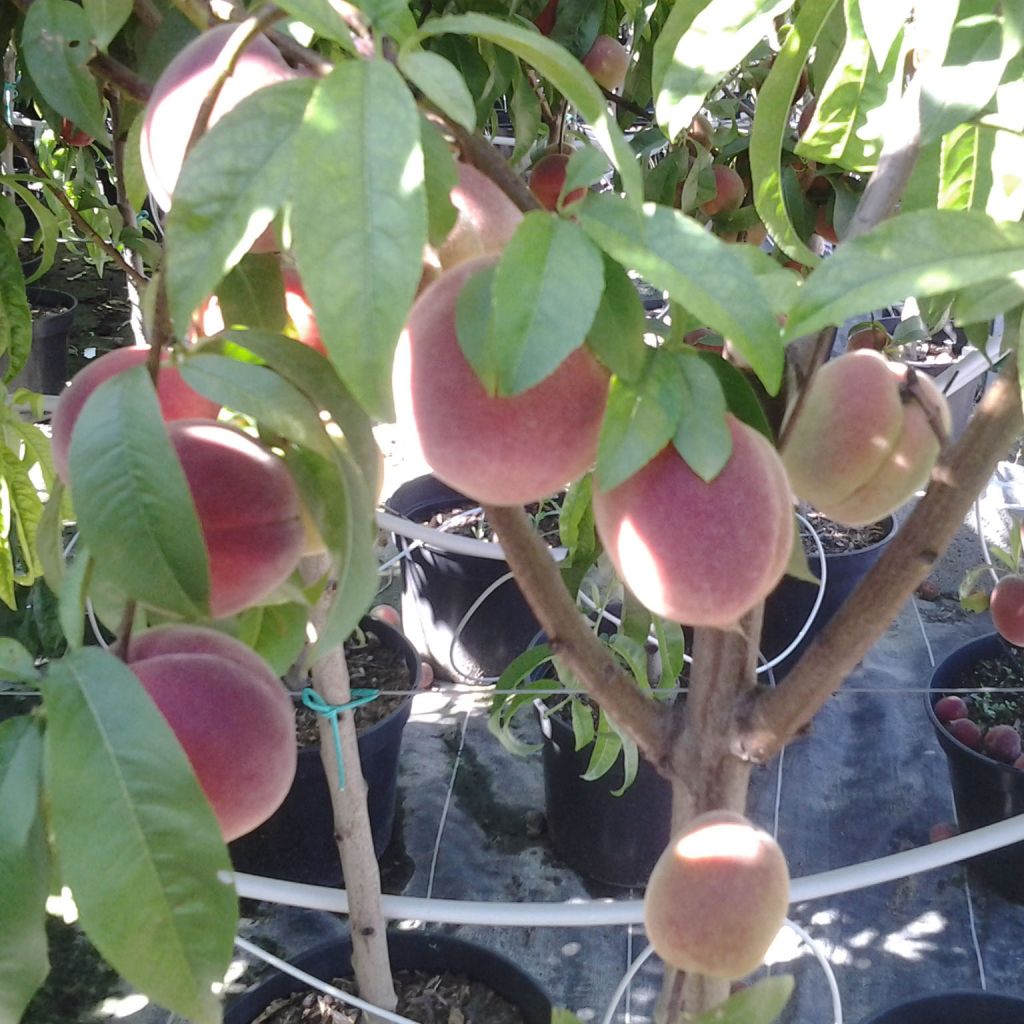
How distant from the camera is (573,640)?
0.53 m

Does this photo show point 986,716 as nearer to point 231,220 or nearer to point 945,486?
point 945,486

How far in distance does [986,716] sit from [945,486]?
1590 mm

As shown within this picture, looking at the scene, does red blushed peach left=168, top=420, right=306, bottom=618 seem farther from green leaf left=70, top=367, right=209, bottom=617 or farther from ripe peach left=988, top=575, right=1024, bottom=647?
ripe peach left=988, top=575, right=1024, bottom=647

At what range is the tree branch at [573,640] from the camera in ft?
1.63

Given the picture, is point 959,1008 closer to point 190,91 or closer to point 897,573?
point 897,573

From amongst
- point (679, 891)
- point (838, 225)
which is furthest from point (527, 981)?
point (838, 225)

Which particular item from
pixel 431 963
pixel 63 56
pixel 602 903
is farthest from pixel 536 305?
pixel 431 963

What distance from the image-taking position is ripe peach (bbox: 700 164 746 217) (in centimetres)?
116

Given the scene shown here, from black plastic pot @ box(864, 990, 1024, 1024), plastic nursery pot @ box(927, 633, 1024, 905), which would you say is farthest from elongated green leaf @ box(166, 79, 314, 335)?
plastic nursery pot @ box(927, 633, 1024, 905)

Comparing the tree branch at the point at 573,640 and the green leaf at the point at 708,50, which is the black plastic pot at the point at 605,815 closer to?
the tree branch at the point at 573,640

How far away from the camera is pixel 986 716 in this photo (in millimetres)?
1890

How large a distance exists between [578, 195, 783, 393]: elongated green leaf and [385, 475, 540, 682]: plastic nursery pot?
1760 mm

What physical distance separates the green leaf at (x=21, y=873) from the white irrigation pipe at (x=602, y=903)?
458 millimetres

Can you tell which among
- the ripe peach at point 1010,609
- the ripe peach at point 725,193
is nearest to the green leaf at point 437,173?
the ripe peach at point 725,193
